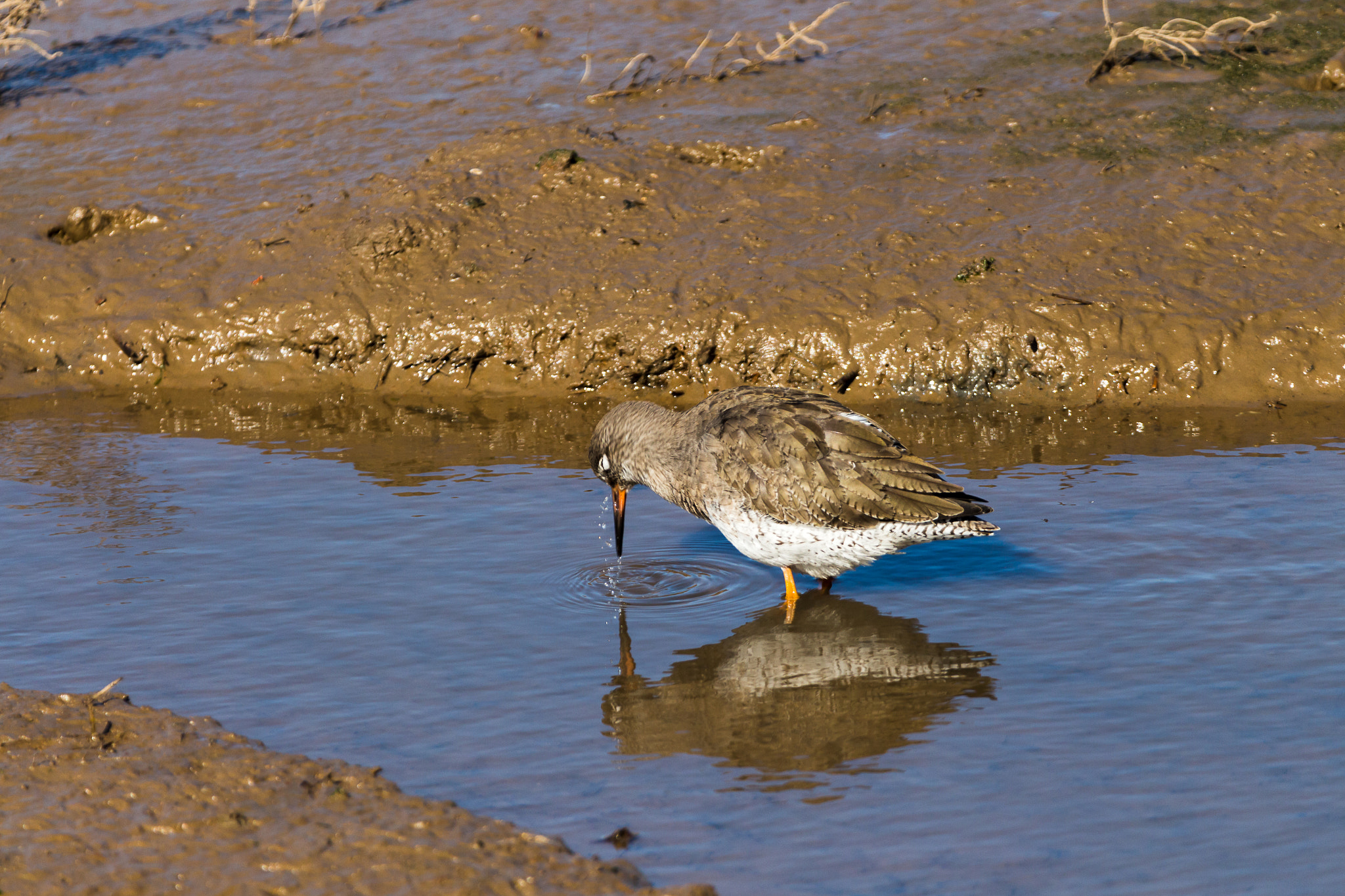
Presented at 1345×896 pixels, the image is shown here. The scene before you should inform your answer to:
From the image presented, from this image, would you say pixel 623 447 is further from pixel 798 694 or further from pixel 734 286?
pixel 734 286

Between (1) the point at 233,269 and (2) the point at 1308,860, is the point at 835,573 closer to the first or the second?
(2) the point at 1308,860

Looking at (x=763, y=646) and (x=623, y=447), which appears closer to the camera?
(x=763, y=646)

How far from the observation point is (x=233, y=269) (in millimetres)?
11992

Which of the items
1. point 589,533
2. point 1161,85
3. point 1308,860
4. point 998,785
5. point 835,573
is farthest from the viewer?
point 1161,85

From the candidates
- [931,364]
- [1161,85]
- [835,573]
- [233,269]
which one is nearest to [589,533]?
[835,573]

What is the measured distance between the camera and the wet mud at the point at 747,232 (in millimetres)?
10570

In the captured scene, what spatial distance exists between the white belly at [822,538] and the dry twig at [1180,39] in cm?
758

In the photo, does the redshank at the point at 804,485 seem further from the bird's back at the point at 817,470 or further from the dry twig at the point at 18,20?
the dry twig at the point at 18,20

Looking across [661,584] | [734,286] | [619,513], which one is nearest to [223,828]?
[661,584]

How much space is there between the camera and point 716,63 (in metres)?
14.1

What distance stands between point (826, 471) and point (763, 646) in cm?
102

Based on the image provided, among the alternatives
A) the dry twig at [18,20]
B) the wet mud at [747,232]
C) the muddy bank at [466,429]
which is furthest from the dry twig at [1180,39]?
the dry twig at [18,20]

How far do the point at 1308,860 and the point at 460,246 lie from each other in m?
8.71

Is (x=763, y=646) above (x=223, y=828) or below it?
below
